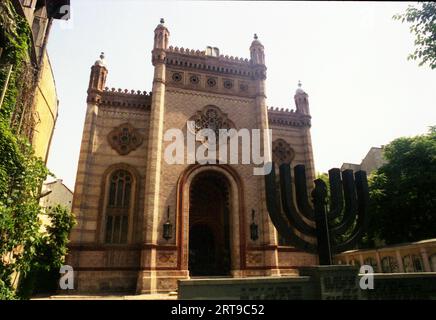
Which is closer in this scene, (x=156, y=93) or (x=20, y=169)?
(x=20, y=169)

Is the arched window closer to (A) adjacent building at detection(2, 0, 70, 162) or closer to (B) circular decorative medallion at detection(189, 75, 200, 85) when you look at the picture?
(B) circular decorative medallion at detection(189, 75, 200, 85)

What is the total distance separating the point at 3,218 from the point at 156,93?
507 inches

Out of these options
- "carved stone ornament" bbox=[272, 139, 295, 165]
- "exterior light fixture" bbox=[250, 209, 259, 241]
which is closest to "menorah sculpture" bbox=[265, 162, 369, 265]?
"exterior light fixture" bbox=[250, 209, 259, 241]

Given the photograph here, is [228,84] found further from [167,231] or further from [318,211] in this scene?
[318,211]

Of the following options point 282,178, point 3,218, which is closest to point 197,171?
point 282,178

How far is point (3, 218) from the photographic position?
825 centimetres

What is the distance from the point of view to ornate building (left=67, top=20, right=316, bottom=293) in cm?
1658

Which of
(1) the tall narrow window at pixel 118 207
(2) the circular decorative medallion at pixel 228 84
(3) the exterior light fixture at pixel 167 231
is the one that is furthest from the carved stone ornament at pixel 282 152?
(1) the tall narrow window at pixel 118 207

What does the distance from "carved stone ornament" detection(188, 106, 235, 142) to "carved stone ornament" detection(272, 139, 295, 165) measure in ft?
12.9

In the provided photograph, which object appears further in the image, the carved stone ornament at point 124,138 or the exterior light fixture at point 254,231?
the carved stone ornament at point 124,138

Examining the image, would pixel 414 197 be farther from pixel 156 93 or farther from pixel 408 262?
pixel 156 93

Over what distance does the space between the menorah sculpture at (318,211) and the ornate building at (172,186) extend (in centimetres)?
955

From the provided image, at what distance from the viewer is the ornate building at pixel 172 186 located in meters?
16.6

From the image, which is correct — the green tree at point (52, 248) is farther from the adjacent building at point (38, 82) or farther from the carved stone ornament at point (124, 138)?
the carved stone ornament at point (124, 138)
